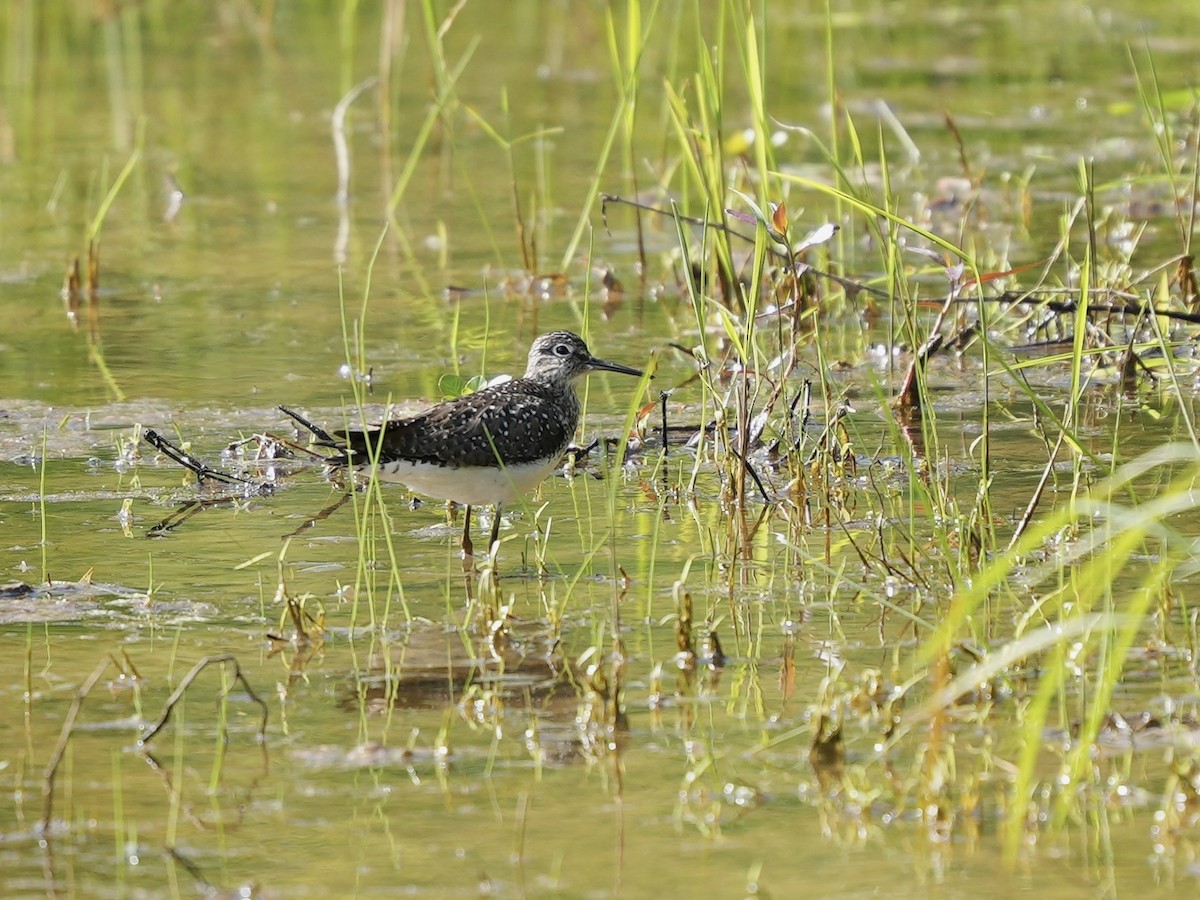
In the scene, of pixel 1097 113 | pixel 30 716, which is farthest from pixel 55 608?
pixel 1097 113

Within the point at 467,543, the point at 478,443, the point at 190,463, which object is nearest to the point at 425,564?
the point at 467,543

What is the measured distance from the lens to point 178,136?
13453 millimetres

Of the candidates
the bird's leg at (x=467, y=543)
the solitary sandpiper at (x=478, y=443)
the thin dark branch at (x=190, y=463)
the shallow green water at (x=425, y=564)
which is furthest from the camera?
the thin dark branch at (x=190, y=463)

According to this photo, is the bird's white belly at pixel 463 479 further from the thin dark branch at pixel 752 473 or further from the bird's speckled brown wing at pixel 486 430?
the thin dark branch at pixel 752 473

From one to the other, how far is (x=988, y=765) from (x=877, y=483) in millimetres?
2441

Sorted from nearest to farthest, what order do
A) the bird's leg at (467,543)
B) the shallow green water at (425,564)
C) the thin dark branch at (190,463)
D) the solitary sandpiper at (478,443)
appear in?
the shallow green water at (425,564) < the solitary sandpiper at (478,443) < the bird's leg at (467,543) < the thin dark branch at (190,463)

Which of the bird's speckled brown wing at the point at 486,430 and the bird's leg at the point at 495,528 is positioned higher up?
the bird's speckled brown wing at the point at 486,430

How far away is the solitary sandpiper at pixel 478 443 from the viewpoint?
19.6 ft

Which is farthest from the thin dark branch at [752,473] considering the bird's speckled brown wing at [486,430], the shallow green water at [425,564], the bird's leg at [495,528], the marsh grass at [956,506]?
the bird's leg at [495,528]

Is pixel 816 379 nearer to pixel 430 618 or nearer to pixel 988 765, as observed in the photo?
pixel 430 618

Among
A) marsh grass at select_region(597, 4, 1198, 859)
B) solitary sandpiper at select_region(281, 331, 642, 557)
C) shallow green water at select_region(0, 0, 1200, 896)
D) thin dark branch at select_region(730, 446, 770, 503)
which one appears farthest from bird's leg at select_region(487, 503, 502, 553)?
thin dark branch at select_region(730, 446, 770, 503)

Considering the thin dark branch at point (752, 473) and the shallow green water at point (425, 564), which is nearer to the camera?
the shallow green water at point (425, 564)

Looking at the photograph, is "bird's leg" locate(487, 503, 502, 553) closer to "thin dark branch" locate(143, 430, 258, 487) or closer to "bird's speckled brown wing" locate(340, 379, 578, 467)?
"bird's speckled brown wing" locate(340, 379, 578, 467)

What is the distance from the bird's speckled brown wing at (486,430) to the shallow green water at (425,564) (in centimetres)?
24
